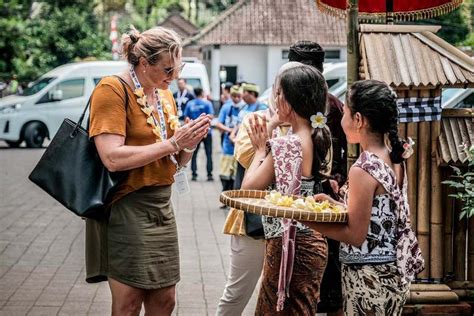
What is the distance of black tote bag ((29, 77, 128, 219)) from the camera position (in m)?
4.35

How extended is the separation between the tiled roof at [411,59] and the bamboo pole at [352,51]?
3.3 inches

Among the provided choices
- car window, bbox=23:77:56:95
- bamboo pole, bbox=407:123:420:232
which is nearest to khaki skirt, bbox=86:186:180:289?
bamboo pole, bbox=407:123:420:232

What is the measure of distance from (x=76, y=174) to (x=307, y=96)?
1184 mm

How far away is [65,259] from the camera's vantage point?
9.02 meters

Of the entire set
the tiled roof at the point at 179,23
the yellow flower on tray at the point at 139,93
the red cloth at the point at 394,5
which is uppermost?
the tiled roof at the point at 179,23

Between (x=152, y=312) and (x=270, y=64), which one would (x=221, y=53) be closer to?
(x=270, y=64)

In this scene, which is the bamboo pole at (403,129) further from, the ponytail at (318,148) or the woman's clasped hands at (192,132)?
the woman's clasped hands at (192,132)

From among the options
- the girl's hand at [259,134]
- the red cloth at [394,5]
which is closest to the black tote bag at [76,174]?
the girl's hand at [259,134]

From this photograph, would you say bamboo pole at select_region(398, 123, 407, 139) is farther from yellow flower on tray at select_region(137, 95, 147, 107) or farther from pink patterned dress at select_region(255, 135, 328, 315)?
yellow flower on tray at select_region(137, 95, 147, 107)

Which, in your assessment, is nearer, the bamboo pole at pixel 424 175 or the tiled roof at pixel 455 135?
the tiled roof at pixel 455 135

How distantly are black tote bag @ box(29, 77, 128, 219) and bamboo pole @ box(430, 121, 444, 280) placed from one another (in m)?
2.40

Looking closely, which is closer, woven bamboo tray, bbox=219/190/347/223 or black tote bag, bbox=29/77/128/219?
woven bamboo tray, bbox=219/190/347/223

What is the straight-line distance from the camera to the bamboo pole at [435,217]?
593cm

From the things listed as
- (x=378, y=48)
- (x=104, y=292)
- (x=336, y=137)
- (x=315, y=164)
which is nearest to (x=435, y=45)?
(x=378, y=48)
